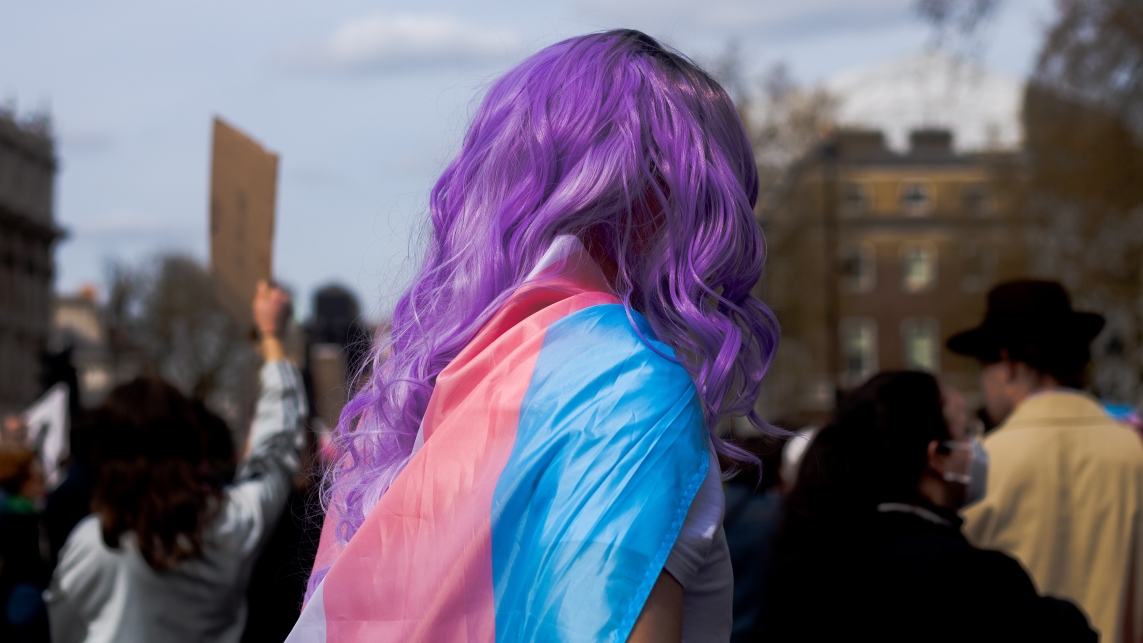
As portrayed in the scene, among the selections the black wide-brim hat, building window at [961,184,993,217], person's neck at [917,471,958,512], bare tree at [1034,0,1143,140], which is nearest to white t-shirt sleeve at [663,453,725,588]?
person's neck at [917,471,958,512]

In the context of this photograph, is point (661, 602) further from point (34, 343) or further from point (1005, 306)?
point (34, 343)

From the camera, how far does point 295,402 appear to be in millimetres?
3277

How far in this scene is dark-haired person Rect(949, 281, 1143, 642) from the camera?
11.5 ft

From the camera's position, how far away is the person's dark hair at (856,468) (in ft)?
9.14

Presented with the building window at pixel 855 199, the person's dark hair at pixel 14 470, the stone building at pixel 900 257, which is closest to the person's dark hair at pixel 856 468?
the person's dark hair at pixel 14 470

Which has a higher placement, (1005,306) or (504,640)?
(504,640)

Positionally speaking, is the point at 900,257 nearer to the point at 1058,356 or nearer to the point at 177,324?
the point at 177,324

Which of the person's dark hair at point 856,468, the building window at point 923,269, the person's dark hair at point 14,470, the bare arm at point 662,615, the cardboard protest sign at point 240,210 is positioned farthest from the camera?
the building window at point 923,269

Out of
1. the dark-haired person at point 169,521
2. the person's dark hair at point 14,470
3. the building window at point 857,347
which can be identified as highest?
the dark-haired person at point 169,521

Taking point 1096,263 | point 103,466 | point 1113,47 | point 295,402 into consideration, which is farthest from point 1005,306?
point 1096,263

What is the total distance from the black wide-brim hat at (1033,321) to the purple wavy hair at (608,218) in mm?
2679

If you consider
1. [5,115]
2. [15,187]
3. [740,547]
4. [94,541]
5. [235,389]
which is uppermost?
[94,541]

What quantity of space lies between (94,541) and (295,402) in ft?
2.25

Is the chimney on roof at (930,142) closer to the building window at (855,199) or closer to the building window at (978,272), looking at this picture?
the building window at (855,199)
